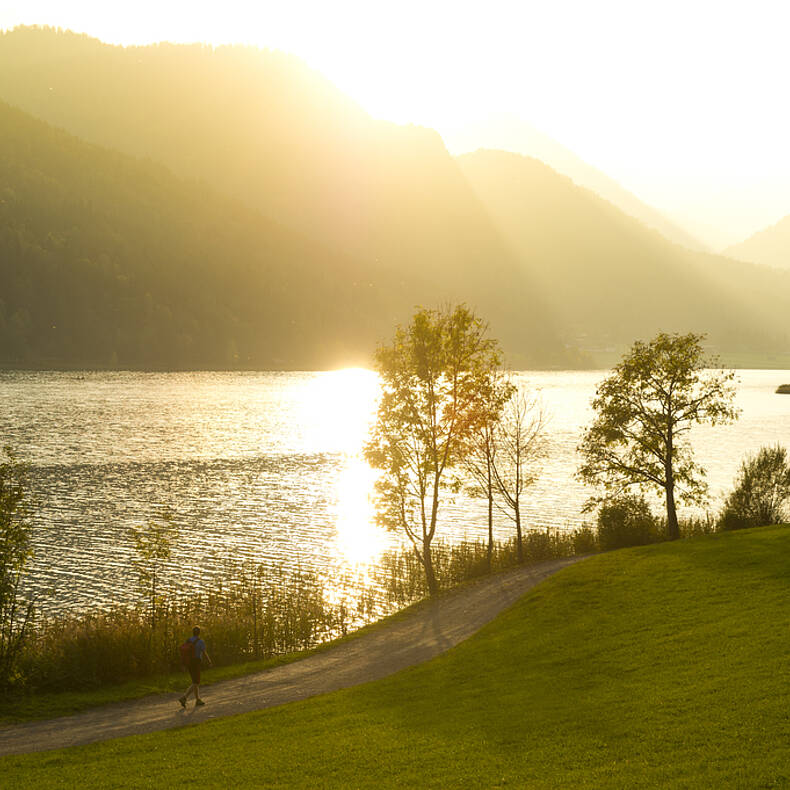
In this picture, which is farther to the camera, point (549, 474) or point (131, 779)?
point (549, 474)

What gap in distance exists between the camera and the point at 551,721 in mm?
19797

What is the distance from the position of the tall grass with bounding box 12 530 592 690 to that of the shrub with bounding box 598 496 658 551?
4.39 feet

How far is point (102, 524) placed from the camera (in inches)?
2457

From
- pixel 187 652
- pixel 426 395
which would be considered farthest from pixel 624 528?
pixel 187 652

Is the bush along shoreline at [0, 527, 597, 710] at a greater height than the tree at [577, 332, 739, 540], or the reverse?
the tree at [577, 332, 739, 540]

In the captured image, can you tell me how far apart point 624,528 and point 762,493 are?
10478 mm

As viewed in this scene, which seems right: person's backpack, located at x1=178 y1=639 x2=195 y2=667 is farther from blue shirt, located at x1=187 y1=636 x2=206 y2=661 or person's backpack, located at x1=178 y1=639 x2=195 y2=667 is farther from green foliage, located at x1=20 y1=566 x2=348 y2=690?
green foliage, located at x1=20 y1=566 x2=348 y2=690

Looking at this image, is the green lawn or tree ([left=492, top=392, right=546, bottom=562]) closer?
the green lawn

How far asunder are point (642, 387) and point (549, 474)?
3791 centimetres

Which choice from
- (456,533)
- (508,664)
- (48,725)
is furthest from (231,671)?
(456,533)

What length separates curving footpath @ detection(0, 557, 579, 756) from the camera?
24.3m

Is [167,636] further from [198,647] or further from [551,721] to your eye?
[551,721]

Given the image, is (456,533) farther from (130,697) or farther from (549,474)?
(130,697)

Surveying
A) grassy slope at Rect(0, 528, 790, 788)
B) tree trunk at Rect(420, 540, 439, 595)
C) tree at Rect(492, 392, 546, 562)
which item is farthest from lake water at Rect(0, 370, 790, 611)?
grassy slope at Rect(0, 528, 790, 788)
